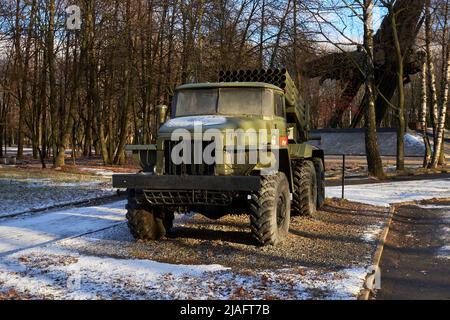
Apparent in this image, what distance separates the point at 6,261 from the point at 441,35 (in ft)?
83.6

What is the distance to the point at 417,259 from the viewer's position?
7672 mm

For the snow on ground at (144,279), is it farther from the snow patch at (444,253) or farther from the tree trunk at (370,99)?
the tree trunk at (370,99)

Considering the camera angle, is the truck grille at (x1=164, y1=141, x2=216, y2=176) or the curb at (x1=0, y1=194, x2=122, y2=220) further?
the curb at (x1=0, y1=194, x2=122, y2=220)

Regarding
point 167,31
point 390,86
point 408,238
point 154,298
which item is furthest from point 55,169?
point 390,86

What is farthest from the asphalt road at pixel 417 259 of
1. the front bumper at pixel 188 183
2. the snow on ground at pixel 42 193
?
the snow on ground at pixel 42 193

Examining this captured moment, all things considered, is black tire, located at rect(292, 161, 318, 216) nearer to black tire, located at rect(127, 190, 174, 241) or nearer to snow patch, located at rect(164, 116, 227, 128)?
snow patch, located at rect(164, 116, 227, 128)

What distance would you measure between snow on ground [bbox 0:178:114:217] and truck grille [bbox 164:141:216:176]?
5227 millimetres

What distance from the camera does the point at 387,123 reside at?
73188 millimetres

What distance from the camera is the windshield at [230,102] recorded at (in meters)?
8.89

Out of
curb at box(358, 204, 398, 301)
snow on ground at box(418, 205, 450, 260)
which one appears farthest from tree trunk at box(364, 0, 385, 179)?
curb at box(358, 204, 398, 301)

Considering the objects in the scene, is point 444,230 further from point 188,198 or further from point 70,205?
point 70,205

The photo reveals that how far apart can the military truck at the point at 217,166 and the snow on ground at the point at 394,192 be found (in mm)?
5841

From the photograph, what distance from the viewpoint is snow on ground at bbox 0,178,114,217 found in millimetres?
12599
